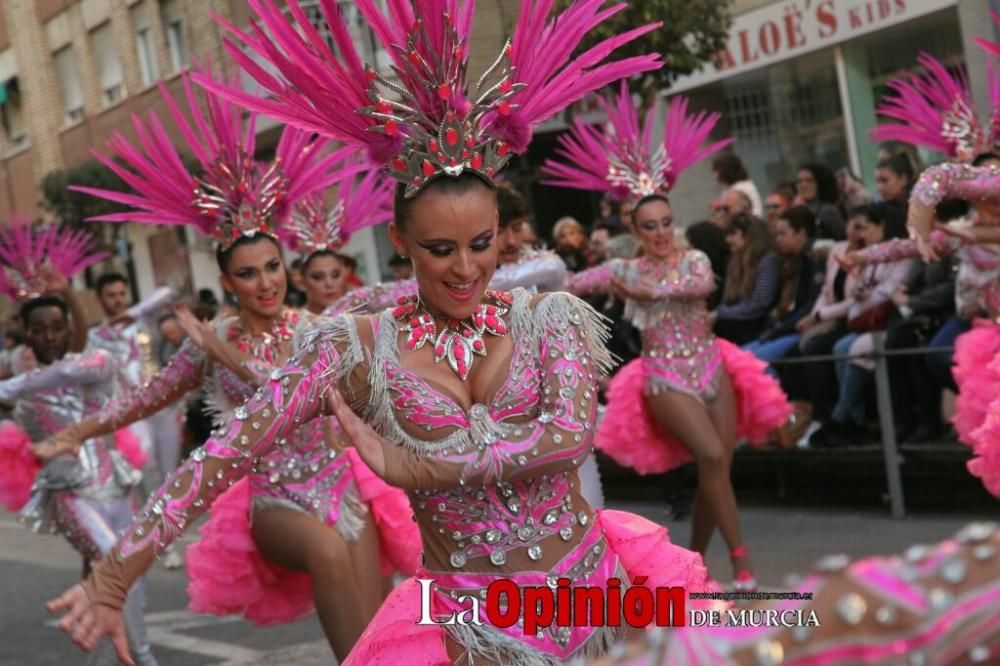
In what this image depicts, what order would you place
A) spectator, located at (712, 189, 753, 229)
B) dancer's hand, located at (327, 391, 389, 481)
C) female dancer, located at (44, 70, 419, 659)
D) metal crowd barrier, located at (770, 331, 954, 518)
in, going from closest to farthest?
dancer's hand, located at (327, 391, 389, 481)
female dancer, located at (44, 70, 419, 659)
metal crowd barrier, located at (770, 331, 954, 518)
spectator, located at (712, 189, 753, 229)

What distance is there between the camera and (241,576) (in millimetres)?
5332

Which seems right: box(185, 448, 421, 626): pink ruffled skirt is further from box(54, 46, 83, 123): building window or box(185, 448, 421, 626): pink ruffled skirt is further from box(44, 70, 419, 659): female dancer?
box(54, 46, 83, 123): building window

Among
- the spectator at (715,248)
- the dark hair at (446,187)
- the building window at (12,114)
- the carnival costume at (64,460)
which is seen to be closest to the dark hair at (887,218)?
the spectator at (715,248)

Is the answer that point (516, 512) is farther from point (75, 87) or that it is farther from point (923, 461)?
point (75, 87)

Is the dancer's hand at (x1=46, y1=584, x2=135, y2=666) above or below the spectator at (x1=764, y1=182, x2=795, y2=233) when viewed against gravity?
below

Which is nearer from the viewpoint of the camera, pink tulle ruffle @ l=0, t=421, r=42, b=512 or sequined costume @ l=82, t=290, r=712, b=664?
sequined costume @ l=82, t=290, r=712, b=664

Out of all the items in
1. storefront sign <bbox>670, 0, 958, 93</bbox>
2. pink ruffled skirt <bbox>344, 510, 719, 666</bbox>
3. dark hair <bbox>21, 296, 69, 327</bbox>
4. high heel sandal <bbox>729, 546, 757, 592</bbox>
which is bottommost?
high heel sandal <bbox>729, 546, 757, 592</bbox>

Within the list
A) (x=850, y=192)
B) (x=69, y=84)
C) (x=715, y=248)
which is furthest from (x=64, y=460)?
(x=69, y=84)

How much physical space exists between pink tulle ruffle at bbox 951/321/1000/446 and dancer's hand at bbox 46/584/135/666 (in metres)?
4.07

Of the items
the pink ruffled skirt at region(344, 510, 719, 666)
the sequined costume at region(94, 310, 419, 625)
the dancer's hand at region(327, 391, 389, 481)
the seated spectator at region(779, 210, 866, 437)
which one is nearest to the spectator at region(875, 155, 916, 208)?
the seated spectator at region(779, 210, 866, 437)

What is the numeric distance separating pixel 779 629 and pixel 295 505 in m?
4.16

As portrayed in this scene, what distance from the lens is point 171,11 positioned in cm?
2814

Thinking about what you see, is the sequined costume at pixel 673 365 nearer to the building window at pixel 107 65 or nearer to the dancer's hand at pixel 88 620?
the dancer's hand at pixel 88 620

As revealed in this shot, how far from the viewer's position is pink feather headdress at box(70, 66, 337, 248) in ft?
17.1
